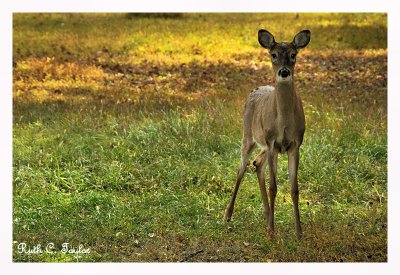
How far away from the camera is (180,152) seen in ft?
32.9

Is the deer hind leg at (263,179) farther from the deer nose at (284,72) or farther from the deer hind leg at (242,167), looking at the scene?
the deer nose at (284,72)

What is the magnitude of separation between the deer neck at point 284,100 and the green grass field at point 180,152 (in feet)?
3.57

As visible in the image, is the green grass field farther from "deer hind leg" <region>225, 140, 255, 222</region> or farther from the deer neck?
the deer neck

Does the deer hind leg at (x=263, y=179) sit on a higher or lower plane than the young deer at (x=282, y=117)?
lower

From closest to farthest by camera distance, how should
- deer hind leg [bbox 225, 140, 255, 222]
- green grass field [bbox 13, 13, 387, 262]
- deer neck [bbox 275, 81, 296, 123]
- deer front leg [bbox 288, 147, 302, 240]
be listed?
deer neck [bbox 275, 81, 296, 123] → deer front leg [bbox 288, 147, 302, 240] → green grass field [bbox 13, 13, 387, 262] → deer hind leg [bbox 225, 140, 255, 222]

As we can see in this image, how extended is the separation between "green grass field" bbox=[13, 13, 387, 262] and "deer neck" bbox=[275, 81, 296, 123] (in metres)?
1.09

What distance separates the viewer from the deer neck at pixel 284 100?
7418 millimetres

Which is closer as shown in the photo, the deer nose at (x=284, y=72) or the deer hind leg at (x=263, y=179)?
the deer nose at (x=284, y=72)

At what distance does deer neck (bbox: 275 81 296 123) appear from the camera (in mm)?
7418

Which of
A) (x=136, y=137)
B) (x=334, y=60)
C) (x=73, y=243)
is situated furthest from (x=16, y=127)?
(x=334, y=60)

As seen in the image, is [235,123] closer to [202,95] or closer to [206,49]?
[202,95]

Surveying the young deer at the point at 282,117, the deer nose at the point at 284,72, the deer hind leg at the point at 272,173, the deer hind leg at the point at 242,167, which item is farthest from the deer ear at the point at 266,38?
the deer hind leg at the point at 242,167

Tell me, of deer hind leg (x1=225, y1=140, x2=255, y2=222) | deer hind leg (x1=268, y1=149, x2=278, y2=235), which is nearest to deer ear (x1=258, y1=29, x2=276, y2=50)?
deer hind leg (x1=268, y1=149, x2=278, y2=235)

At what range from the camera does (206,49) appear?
16094mm
